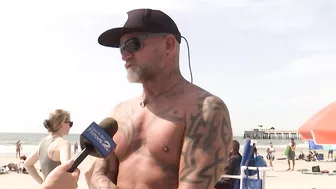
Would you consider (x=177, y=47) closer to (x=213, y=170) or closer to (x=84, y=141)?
(x=213, y=170)

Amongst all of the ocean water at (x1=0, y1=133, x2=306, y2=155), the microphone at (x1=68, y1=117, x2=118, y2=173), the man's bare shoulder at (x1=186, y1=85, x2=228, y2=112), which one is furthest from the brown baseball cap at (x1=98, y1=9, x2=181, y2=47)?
the ocean water at (x1=0, y1=133, x2=306, y2=155)

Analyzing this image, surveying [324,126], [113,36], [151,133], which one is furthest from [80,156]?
[324,126]

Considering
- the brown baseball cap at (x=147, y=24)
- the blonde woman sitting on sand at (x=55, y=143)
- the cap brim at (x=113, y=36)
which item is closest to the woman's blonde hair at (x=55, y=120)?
the blonde woman sitting on sand at (x=55, y=143)

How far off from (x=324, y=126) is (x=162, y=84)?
12.7 feet

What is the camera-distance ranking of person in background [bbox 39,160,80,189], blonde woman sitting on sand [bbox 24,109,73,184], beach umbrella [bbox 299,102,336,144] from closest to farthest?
person in background [bbox 39,160,80,189] < blonde woman sitting on sand [bbox 24,109,73,184] < beach umbrella [bbox 299,102,336,144]

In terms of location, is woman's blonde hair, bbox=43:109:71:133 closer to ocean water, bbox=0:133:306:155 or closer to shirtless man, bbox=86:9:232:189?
shirtless man, bbox=86:9:232:189

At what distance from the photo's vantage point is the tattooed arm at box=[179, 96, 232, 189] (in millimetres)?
2527

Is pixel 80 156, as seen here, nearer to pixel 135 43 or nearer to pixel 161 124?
pixel 161 124

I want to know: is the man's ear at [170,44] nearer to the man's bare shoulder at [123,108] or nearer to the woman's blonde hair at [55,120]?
the man's bare shoulder at [123,108]

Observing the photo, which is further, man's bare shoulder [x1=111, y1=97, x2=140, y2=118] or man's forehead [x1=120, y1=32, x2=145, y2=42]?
man's bare shoulder [x1=111, y1=97, x2=140, y2=118]

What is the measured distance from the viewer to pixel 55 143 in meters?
5.27

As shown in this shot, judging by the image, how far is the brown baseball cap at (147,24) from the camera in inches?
104

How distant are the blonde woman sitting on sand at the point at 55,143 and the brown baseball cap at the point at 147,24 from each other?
2.66 m

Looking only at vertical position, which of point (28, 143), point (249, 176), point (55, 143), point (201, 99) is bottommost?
point (28, 143)
